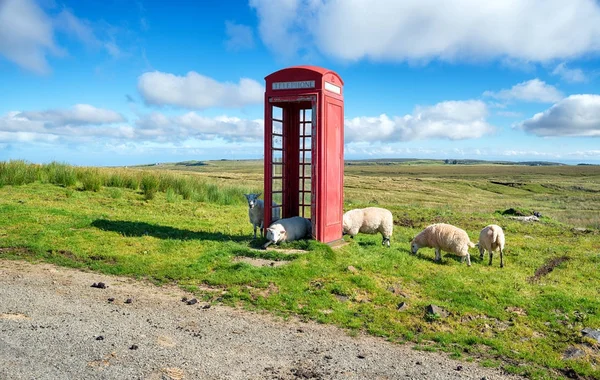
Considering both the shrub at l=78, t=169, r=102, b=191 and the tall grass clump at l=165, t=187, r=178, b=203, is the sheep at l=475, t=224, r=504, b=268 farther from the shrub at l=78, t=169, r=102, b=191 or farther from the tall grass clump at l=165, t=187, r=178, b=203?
the shrub at l=78, t=169, r=102, b=191

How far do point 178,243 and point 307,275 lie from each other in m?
4.33

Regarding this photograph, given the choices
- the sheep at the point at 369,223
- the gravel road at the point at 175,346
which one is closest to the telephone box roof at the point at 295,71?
the sheep at the point at 369,223

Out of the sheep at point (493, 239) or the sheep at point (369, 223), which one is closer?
the sheep at point (493, 239)

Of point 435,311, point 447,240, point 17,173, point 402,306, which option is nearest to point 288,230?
point 447,240

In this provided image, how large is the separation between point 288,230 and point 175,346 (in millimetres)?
6374

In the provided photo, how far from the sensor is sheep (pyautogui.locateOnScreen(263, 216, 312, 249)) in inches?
497

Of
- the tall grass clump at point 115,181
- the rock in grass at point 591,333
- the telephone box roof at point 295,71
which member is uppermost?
the telephone box roof at point 295,71

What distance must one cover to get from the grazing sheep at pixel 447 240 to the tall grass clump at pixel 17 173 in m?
17.9

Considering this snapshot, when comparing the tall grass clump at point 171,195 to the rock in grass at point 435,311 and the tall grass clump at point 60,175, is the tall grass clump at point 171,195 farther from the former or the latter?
the rock in grass at point 435,311

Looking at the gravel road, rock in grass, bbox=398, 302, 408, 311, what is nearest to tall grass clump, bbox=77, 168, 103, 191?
the gravel road

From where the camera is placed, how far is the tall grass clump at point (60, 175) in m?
22.6

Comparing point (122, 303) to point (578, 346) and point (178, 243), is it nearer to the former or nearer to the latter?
point (178, 243)

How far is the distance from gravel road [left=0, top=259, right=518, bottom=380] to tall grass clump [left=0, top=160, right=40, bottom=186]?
48.1 ft

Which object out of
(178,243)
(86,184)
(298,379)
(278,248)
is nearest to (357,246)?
(278,248)
